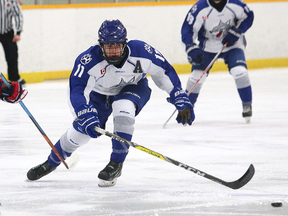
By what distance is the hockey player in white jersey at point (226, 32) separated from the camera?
17.8ft

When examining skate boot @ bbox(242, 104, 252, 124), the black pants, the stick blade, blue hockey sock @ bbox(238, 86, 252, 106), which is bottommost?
the black pants

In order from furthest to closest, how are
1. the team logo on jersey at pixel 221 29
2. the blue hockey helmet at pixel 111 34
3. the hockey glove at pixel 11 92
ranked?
the team logo on jersey at pixel 221 29, the blue hockey helmet at pixel 111 34, the hockey glove at pixel 11 92

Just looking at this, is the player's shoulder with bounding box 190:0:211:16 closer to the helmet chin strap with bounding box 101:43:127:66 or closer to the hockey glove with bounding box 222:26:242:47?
the hockey glove with bounding box 222:26:242:47

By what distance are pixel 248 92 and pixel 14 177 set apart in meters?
2.63

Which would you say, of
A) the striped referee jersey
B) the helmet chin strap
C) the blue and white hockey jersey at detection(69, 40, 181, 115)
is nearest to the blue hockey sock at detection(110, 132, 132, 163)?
the blue and white hockey jersey at detection(69, 40, 181, 115)

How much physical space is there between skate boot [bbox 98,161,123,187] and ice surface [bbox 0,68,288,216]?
4cm

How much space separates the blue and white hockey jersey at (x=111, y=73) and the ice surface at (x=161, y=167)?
473 mm

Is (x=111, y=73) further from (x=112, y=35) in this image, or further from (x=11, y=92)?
(x=11, y=92)

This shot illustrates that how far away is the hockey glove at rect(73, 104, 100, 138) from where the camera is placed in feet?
9.99

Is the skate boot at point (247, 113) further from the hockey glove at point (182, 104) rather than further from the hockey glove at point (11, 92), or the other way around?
the hockey glove at point (11, 92)

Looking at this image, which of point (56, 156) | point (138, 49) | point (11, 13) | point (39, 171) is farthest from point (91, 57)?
point (11, 13)

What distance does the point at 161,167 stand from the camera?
144 inches

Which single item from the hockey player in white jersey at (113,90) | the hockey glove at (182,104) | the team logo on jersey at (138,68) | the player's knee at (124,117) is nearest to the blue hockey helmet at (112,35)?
the hockey player in white jersey at (113,90)

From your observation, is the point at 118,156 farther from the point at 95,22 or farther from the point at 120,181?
the point at 95,22
